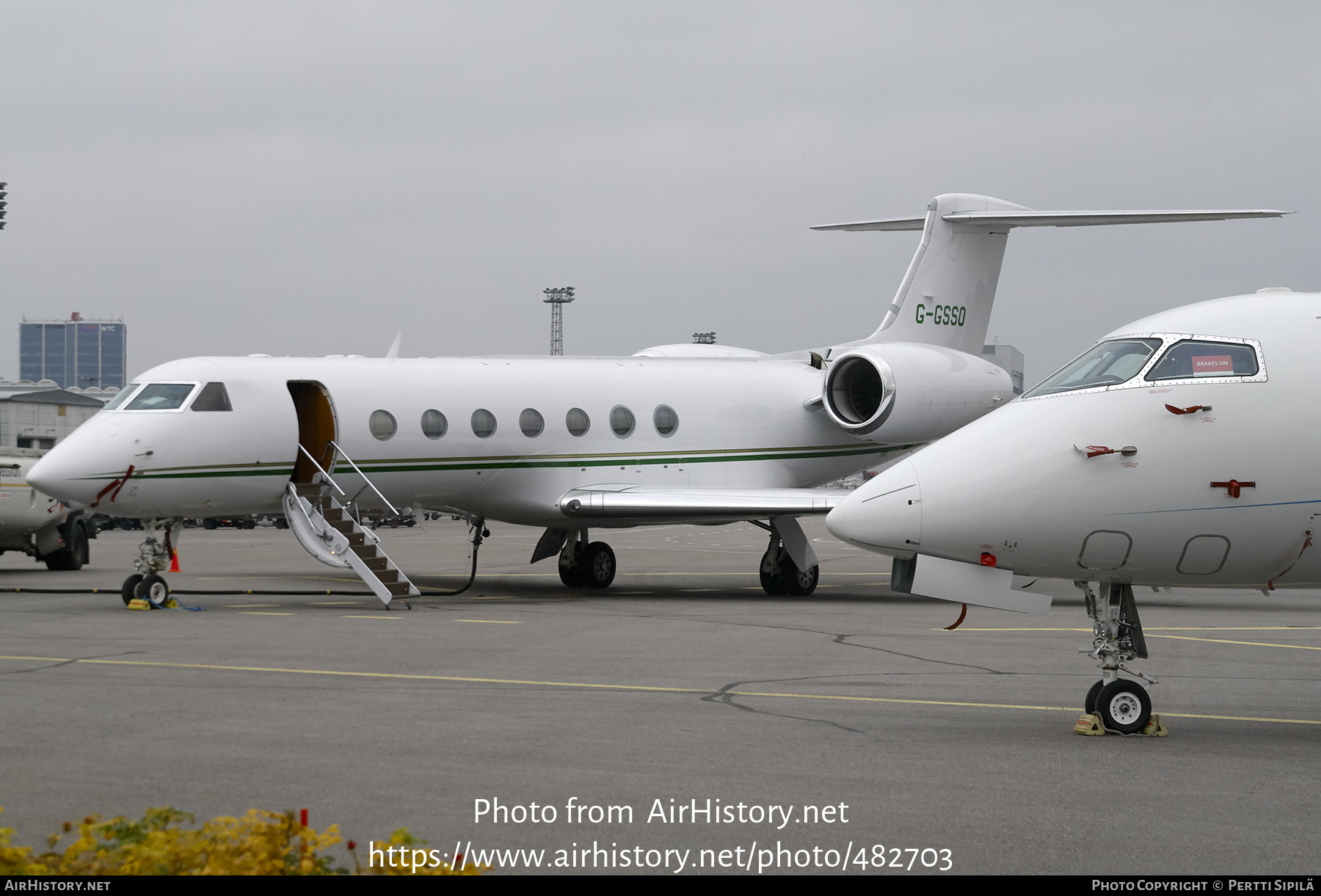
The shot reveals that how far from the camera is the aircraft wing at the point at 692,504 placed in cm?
1908

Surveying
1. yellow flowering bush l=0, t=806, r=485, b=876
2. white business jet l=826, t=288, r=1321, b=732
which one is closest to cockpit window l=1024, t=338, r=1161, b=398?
white business jet l=826, t=288, r=1321, b=732

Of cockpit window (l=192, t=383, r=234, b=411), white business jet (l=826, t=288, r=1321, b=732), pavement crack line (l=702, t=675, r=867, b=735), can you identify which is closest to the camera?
Answer: white business jet (l=826, t=288, r=1321, b=732)

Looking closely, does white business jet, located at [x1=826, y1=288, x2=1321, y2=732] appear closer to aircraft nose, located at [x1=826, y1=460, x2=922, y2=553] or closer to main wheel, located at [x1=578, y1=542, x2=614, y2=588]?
aircraft nose, located at [x1=826, y1=460, x2=922, y2=553]

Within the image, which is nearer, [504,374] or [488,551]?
[504,374]

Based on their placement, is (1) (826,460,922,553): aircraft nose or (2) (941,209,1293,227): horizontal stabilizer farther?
(2) (941,209,1293,227): horizontal stabilizer

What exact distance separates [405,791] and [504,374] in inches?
545

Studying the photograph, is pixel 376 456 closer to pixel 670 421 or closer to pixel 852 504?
pixel 670 421

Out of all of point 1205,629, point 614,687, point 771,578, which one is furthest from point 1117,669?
point 771,578

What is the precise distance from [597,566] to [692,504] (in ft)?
9.84

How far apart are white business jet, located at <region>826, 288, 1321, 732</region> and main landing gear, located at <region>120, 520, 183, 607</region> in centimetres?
1115

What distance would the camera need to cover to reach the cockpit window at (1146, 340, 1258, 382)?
838 cm

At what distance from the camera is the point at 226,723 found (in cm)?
889

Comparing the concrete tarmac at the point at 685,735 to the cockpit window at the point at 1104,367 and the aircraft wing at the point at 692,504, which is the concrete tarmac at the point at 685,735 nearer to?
the cockpit window at the point at 1104,367
